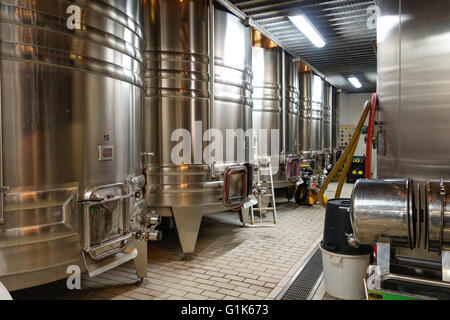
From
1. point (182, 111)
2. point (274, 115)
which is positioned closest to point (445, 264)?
point (182, 111)

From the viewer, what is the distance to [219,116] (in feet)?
16.5

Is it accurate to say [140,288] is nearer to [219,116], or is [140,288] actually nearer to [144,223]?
[144,223]

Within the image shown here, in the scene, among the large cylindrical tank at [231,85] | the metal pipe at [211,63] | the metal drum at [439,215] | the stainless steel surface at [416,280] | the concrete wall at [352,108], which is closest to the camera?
the metal drum at [439,215]

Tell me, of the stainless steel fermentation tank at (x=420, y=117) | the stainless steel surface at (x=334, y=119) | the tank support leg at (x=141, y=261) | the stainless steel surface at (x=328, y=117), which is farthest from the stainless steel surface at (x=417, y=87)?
the stainless steel surface at (x=334, y=119)

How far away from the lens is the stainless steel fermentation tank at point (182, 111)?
458 centimetres

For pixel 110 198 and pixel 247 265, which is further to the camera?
pixel 247 265

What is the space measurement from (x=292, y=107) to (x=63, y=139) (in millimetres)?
6593

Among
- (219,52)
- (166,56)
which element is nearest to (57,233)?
(166,56)

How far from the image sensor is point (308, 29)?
6770mm

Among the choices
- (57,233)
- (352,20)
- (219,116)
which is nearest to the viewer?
(57,233)

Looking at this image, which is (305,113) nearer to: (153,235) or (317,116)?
(317,116)

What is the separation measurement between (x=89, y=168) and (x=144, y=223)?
3.71 feet

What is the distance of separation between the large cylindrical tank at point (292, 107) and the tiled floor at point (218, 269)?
236 centimetres

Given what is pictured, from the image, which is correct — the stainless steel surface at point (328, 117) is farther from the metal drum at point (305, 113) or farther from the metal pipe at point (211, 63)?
the metal pipe at point (211, 63)
